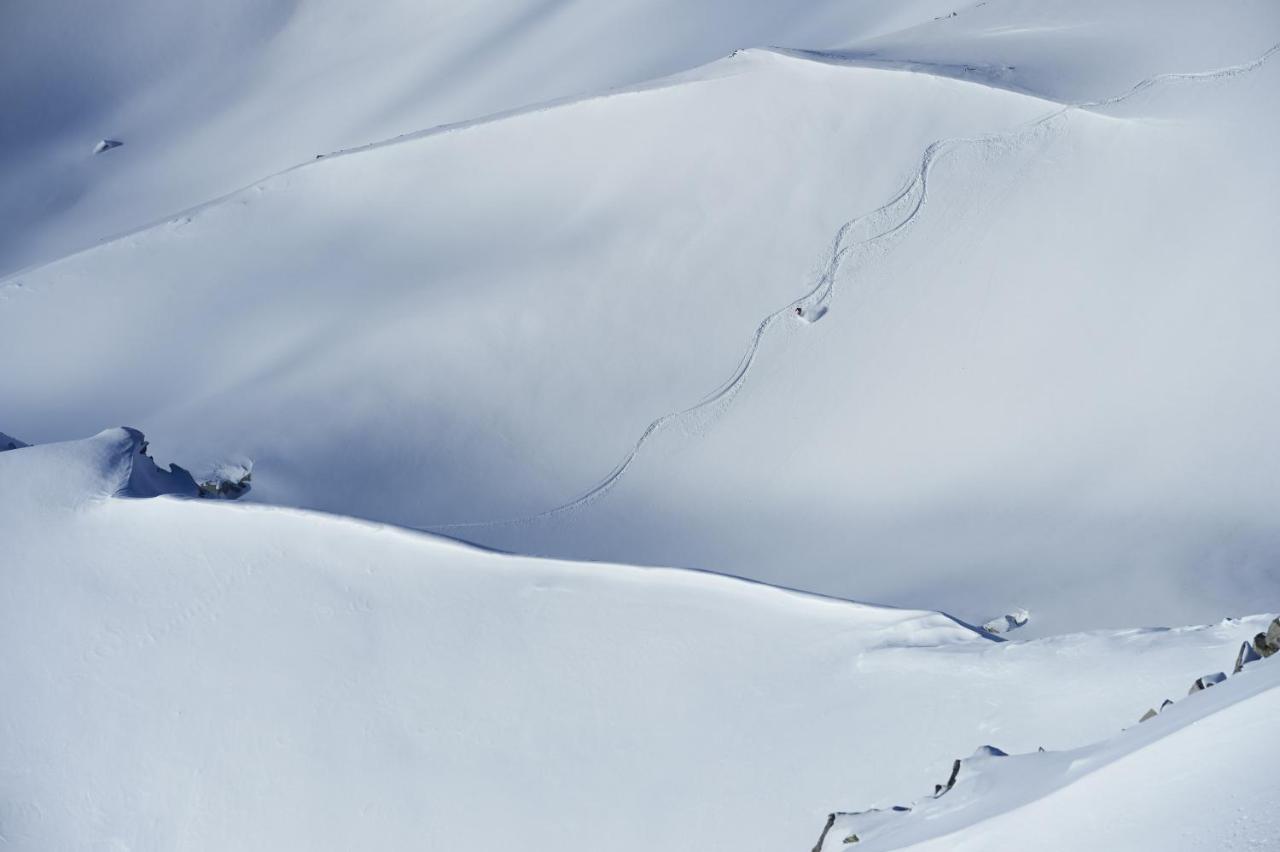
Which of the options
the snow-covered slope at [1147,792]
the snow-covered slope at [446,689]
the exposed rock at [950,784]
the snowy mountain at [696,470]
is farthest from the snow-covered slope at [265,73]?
the snow-covered slope at [1147,792]

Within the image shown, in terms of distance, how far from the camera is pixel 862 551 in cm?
1208

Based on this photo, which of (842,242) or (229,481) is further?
(842,242)

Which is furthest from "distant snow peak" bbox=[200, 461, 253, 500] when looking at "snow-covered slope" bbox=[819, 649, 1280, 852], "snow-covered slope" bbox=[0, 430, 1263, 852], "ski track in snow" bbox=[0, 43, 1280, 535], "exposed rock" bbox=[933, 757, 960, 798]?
"snow-covered slope" bbox=[819, 649, 1280, 852]

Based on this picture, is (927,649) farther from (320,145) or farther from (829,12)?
(320,145)

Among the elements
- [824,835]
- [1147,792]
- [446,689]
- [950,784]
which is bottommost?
[824,835]

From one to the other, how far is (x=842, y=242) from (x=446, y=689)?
266 inches

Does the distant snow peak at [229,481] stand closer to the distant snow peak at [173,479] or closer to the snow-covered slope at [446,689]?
the distant snow peak at [173,479]

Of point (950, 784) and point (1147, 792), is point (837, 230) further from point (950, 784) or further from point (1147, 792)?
point (1147, 792)

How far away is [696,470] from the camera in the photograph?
13008mm

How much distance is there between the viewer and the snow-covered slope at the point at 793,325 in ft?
39.9

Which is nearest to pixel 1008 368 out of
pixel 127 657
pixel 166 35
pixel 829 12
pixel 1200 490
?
pixel 1200 490

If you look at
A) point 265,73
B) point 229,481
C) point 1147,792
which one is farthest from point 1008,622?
point 265,73

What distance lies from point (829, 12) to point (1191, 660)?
1621cm

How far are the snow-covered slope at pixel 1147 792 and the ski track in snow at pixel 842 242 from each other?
6.01 m
